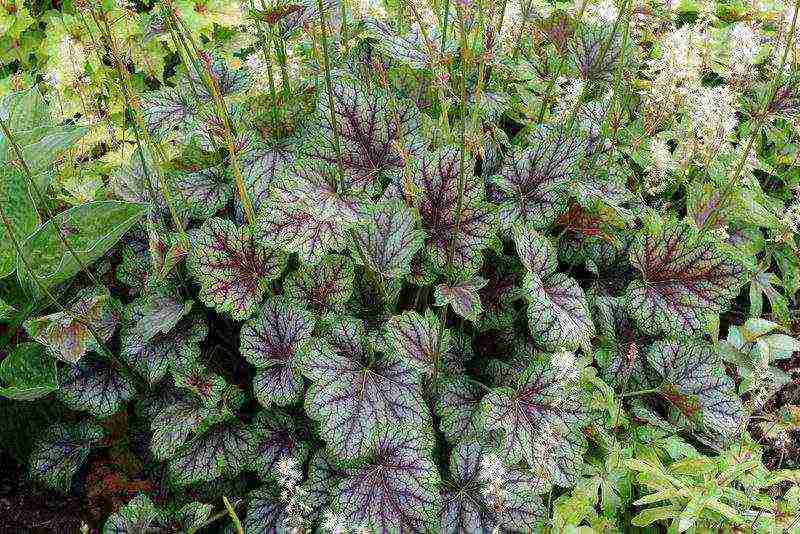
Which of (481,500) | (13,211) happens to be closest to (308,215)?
(481,500)

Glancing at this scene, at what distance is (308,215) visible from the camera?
1.63 m

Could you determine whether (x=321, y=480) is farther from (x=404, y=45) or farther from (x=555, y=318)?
(x=404, y=45)

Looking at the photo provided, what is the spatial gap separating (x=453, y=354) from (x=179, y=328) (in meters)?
0.77

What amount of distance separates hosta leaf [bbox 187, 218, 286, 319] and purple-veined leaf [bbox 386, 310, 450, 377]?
346mm

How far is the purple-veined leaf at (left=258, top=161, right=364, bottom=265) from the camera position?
1.56 metres

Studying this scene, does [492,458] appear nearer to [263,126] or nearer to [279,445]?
[279,445]

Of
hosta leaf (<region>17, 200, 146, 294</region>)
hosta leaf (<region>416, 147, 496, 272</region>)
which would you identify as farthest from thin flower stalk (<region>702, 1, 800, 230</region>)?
hosta leaf (<region>17, 200, 146, 294</region>)

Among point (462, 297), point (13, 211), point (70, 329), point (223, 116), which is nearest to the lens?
point (223, 116)

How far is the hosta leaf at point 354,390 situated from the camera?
67.0 inches

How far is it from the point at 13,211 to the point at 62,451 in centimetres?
72

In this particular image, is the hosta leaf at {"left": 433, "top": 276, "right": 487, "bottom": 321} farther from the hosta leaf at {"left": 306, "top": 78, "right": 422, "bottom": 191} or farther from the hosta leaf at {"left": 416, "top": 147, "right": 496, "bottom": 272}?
the hosta leaf at {"left": 306, "top": 78, "right": 422, "bottom": 191}

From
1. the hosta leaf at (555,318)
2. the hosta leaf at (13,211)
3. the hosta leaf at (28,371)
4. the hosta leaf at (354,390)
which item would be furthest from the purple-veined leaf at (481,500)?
the hosta leaf at (13,211)

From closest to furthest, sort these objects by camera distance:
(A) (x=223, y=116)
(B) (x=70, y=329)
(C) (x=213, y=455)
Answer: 1. (A) (x=223, y=116)
2. (B) (x=70, y=329)
3. (C) (x=213, y=455)

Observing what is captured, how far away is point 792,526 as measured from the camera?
5.97ft
